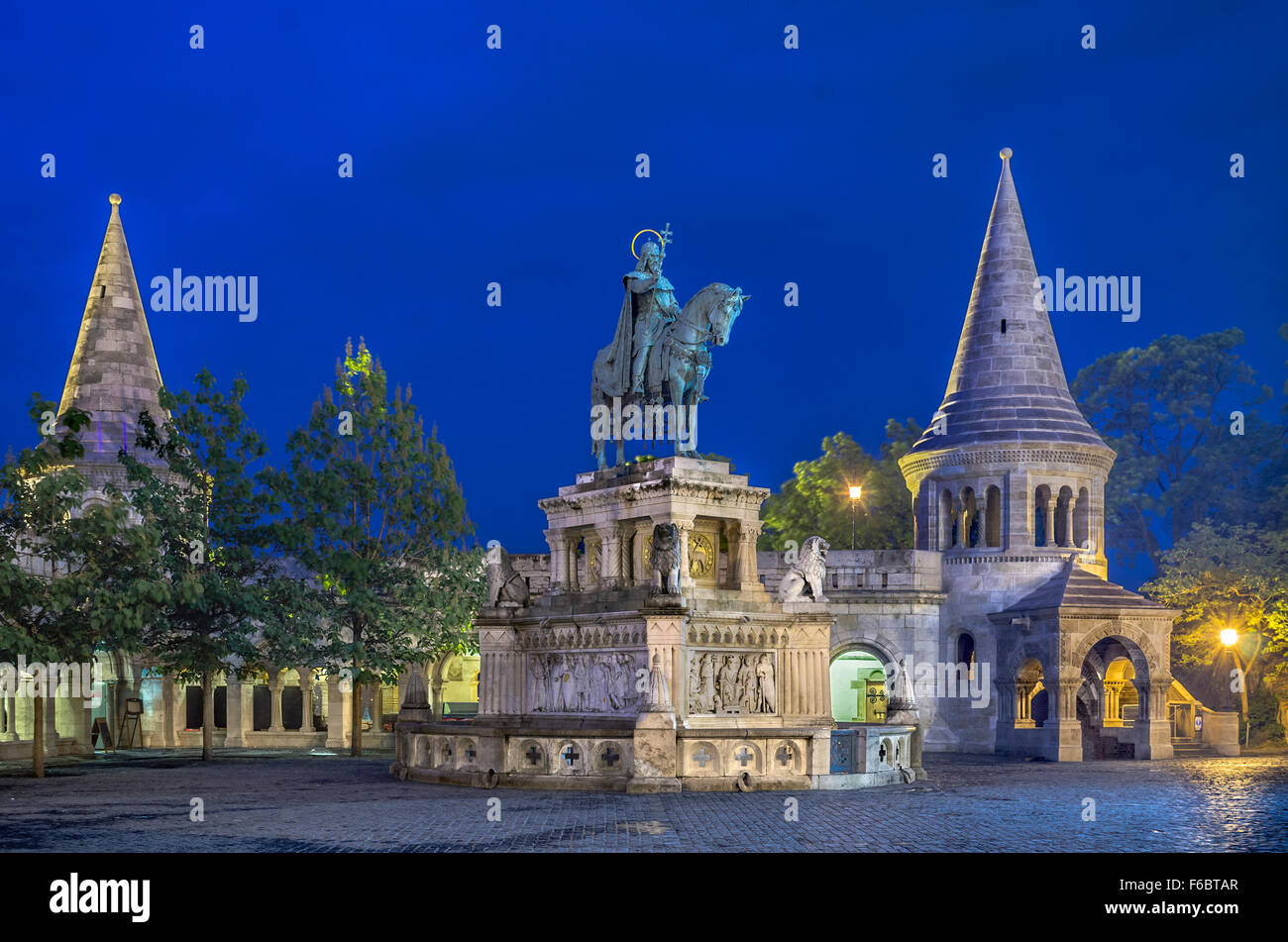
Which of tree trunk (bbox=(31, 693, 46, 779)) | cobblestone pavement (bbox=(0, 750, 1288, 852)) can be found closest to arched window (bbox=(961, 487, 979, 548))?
cobblestone pavement (bbox=(0, 750, 1288, 852))

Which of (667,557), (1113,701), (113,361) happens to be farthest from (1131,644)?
(113,361)

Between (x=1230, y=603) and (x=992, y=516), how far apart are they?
23.7 feet

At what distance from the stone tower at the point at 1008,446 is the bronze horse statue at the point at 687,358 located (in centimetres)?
1846

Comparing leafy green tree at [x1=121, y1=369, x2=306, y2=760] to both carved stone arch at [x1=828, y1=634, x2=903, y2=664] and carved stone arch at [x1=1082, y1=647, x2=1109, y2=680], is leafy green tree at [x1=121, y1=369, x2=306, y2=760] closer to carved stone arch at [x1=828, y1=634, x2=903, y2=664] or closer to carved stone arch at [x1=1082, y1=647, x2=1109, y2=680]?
carved stone arch at [x1=828, y1=634, x2=903, y2=664]

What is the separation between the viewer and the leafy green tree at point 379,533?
115ft

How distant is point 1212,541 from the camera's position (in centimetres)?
4541

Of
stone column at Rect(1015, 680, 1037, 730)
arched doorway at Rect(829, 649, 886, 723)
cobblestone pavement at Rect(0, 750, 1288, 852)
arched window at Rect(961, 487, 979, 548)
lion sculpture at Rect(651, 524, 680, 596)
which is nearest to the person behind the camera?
cobblestone pavement at Rect(0, 750, 1288, 852)

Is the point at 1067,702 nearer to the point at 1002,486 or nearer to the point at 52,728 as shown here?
the point at 1002,486

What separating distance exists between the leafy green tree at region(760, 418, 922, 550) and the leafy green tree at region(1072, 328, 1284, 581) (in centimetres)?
1129

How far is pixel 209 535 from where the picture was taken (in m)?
34.1

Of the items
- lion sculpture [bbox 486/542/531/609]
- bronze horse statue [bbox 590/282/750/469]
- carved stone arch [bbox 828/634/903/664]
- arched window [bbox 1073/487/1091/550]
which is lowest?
carved stone arch [bbox 828/634/903/664]

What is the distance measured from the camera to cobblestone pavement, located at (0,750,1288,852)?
1528 centimetres

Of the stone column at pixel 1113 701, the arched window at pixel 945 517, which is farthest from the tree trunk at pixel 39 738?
the stone column at pixel 1113 701

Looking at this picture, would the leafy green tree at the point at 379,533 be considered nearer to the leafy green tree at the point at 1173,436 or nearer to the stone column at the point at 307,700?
the stone column at the point at 307,700
